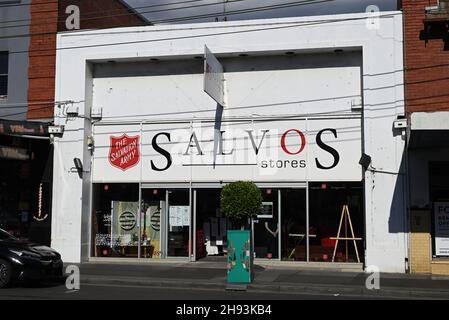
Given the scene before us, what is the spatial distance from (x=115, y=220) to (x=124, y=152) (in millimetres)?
2424

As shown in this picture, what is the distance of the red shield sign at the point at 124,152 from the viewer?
67.4ft

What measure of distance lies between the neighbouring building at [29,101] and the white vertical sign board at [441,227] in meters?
12.7

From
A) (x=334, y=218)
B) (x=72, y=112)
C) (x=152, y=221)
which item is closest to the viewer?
(x=334, y=218)

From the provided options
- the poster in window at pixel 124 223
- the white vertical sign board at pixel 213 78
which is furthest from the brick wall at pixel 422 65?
the poster in window at pixel 124 223

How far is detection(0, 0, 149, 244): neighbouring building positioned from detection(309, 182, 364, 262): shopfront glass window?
→ 9.09m

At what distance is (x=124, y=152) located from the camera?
67.7 feet

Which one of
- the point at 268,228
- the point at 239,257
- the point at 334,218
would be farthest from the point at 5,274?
the point at 334,218

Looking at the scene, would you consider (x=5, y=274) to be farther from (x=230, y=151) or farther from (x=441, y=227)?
(x=441, y=227)

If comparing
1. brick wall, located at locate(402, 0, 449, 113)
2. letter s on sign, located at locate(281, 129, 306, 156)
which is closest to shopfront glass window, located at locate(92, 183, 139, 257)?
letter s on sign, located at locate(281, 129, 306, 156)

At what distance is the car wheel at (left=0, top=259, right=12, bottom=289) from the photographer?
13.6 meters

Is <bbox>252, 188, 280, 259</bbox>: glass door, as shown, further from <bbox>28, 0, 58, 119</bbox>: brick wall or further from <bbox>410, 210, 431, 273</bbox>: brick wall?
<bbox>28, 0, 58, 119</bbox>: brick wall

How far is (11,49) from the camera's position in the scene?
21.2 metres

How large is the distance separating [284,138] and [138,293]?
7.96 metres
